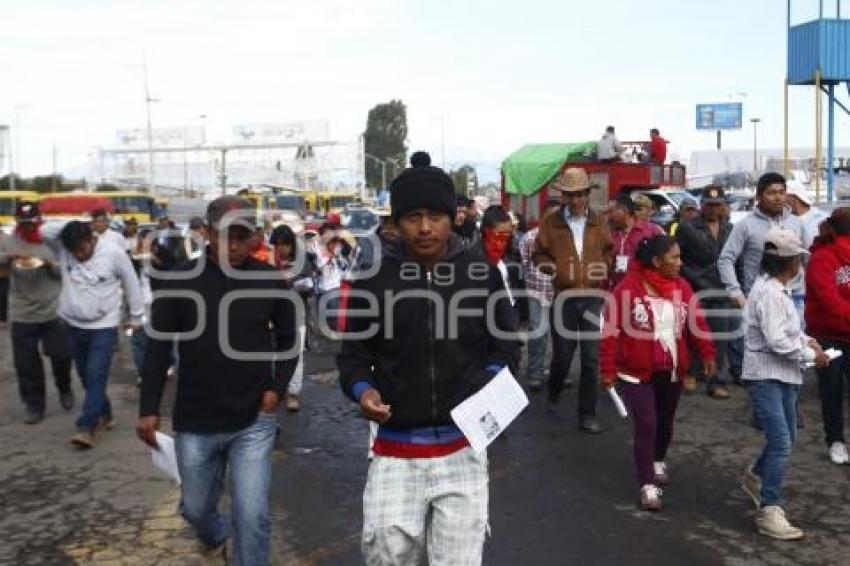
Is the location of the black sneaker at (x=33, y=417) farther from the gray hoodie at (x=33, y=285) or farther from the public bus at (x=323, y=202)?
the public bus at (x=323, y=202)

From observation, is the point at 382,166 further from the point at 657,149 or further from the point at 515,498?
the point at 515,498

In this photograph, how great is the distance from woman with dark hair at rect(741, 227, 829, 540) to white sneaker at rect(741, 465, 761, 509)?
0.46 ft

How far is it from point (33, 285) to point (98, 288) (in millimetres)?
1030

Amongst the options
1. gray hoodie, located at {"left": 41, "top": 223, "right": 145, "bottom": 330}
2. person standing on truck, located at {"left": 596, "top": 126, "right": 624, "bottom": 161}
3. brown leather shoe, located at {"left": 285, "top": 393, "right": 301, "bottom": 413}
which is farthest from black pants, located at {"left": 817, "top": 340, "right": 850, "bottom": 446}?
person standing on truck, located at {"left": 596, "top": 126, "right": 624, "bottom": 161}

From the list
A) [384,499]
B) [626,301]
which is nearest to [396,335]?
[384,499]

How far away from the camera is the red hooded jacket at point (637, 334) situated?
5246 mm

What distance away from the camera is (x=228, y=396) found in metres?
3.84

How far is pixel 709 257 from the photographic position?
8375 mm

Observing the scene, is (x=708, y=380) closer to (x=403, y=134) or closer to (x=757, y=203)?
(x=757, y=203)

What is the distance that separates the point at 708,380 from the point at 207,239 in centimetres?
592

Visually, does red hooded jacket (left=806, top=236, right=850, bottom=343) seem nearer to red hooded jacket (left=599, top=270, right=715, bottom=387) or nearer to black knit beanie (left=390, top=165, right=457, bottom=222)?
red hooded jacket (left=599, top=270, right=715, bottom=387)

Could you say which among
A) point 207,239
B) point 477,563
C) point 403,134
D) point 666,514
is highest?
point 403,134

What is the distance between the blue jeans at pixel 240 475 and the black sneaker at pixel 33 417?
431cm

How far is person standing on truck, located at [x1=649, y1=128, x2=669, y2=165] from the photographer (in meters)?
17.8
